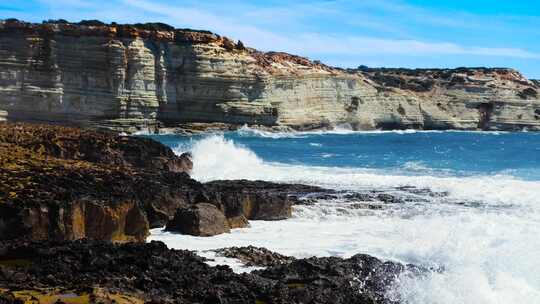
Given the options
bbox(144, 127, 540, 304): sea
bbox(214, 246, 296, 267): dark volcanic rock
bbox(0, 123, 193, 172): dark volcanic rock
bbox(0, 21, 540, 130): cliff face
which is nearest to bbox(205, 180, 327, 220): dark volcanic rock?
bbox(144, 127, 540, 304): sea

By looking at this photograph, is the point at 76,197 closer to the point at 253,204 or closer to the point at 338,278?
the point at 338,278

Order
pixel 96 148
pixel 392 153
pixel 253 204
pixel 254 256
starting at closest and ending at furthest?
pixel 254 256 < pixel 253 204 < pixel 96 148 < pixel 392 153

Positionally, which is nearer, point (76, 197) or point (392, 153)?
point (76, 197)

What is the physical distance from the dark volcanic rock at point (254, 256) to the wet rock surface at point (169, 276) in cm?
150

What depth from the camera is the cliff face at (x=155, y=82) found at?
59.1 metres

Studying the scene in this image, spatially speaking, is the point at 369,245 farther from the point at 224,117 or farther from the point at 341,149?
the point at 224,117

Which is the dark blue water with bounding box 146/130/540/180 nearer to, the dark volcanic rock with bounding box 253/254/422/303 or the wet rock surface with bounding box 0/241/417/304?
the dark volcanic rock with bounding box 253/254/422/303

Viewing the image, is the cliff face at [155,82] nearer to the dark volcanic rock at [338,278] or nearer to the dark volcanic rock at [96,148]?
the dark volcanic rock at [96,148]

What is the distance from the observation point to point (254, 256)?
1263cm

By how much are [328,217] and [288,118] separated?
50.6 metres

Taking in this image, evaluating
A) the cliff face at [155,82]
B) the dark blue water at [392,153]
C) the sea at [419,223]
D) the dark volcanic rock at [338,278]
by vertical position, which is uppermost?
the cliff face at [155,82]

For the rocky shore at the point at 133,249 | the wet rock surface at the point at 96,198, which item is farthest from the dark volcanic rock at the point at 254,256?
the wet rock surface at the point at 96,198

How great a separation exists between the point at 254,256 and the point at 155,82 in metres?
51.5

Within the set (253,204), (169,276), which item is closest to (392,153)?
(253,204)
